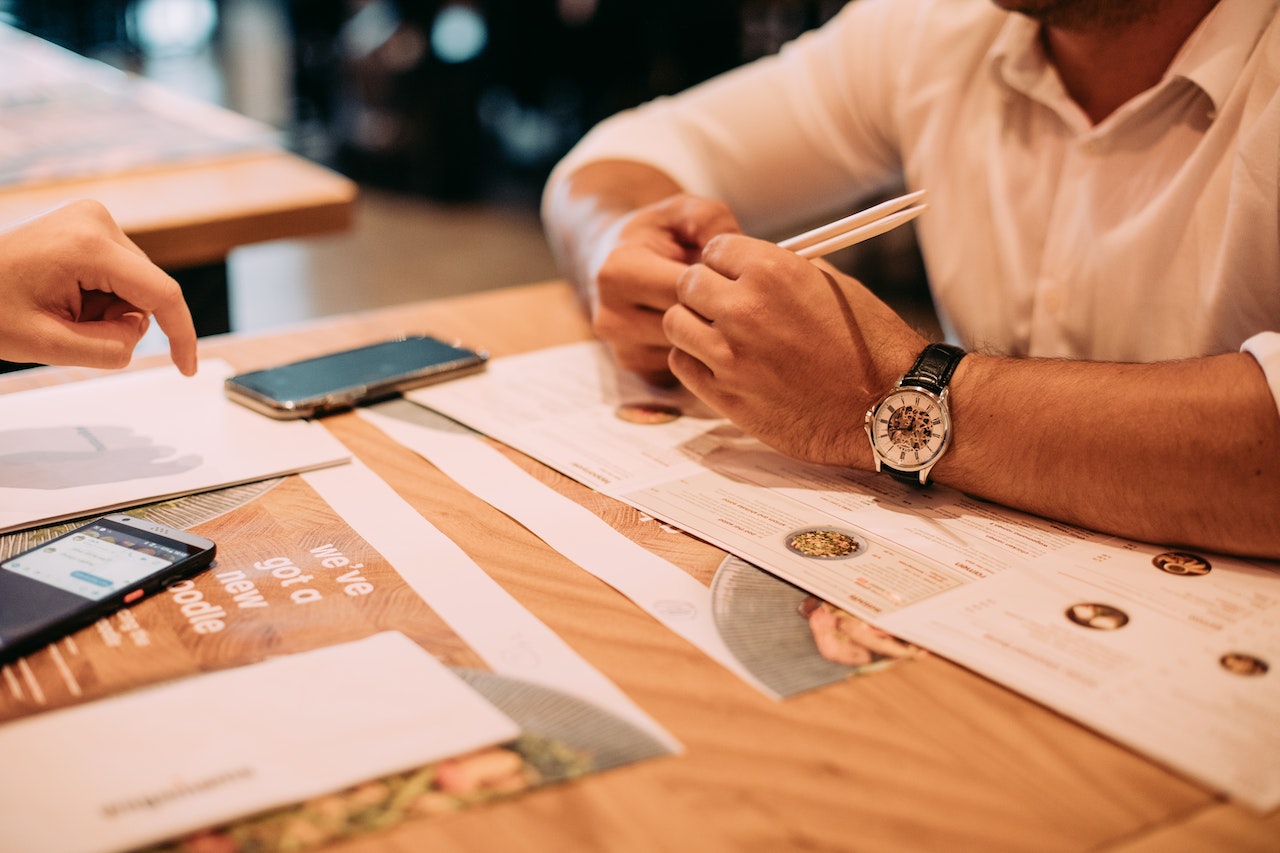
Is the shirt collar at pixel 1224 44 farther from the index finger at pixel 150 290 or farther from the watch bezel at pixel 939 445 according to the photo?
the index finger at pixel 150 290

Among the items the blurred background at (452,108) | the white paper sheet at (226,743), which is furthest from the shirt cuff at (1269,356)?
the blurred background at (452,108)

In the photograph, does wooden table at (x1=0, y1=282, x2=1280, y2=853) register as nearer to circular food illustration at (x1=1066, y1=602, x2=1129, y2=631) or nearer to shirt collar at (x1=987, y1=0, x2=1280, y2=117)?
circular food illustration at (x1=1066, y1=602, x2=1129, y2=631)

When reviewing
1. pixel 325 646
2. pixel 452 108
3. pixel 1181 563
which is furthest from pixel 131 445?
pixel 452 108

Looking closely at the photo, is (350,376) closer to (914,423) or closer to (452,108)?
(914,423)

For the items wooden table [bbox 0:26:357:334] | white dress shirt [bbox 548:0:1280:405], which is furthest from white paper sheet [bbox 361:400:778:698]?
wooden table [bbox 0:26:357:334]

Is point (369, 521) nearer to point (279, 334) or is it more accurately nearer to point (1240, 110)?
point (279, 334)

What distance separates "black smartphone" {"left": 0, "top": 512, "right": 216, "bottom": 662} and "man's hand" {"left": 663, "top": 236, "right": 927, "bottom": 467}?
1.22 ft

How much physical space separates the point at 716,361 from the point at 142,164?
3.36ft

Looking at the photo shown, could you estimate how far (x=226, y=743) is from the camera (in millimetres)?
462

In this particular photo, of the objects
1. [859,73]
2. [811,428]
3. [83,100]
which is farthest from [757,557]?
[83,100]

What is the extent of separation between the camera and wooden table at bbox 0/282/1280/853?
43 cm

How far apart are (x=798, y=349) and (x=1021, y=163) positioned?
432 millimetres

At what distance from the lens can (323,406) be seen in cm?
85

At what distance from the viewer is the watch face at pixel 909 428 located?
709 mm
